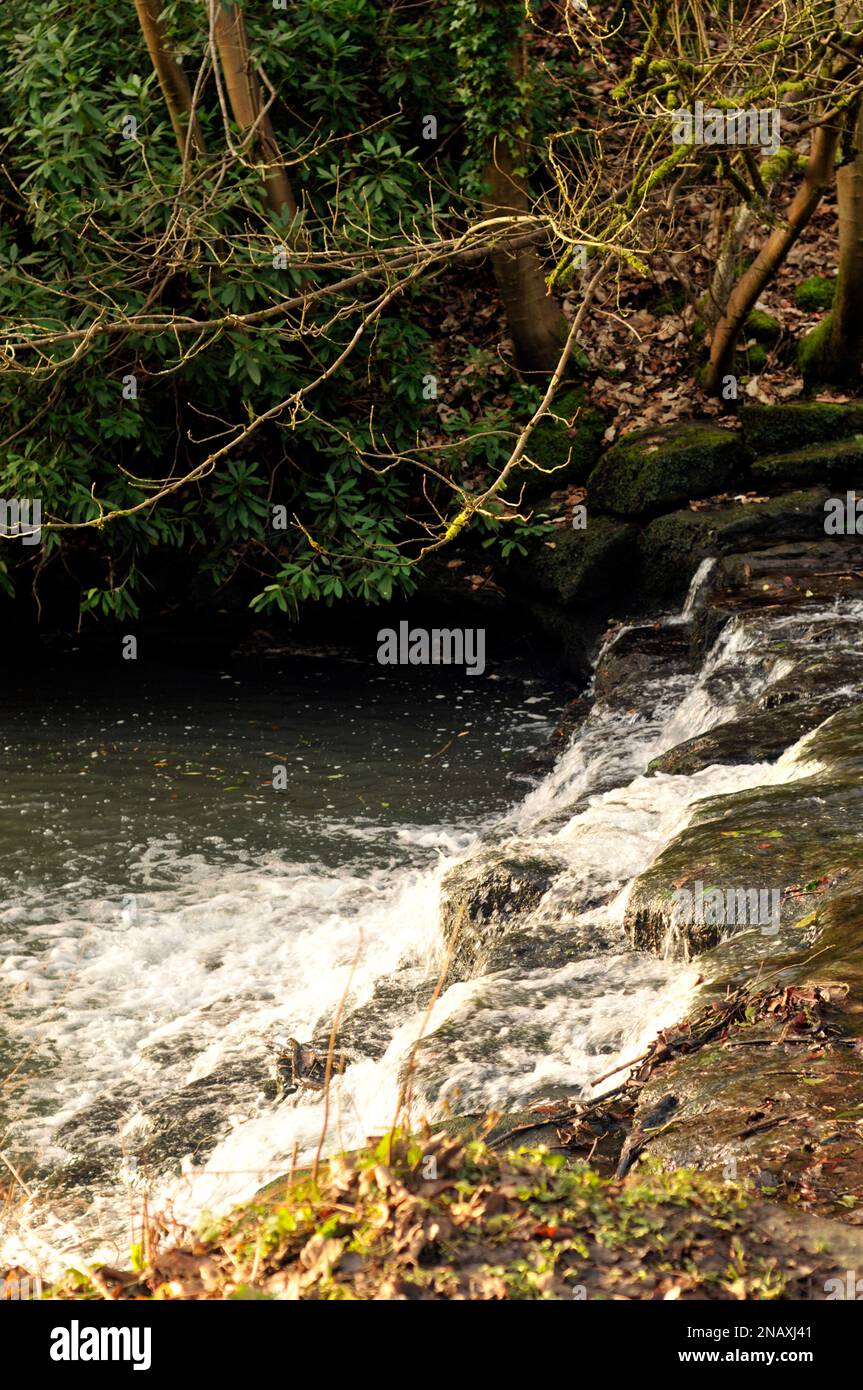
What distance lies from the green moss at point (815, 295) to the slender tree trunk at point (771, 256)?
3.29 ft

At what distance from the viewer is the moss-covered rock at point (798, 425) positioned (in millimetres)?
10969

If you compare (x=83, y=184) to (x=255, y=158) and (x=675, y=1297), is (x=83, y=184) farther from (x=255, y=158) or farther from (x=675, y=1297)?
(x=675, y=1297)

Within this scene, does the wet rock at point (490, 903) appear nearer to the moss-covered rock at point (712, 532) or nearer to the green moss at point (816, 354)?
the moss-covered rock at point (712, 532)

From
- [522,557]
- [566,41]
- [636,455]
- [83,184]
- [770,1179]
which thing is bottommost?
[770,1179]

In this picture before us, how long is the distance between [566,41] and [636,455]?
17.2 feet

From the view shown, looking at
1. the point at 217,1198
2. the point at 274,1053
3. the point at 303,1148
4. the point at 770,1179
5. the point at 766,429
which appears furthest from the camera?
the point at 766,429

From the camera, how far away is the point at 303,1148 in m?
4.98

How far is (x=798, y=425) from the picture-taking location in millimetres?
10992

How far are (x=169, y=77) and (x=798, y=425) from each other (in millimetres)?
5877

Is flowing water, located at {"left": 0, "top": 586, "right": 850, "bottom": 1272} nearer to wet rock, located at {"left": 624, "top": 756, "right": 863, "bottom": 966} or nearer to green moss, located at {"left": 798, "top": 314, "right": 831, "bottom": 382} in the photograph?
wet rock, located at {"left": 624, "top": 756, "right": 863, "bottom": 966}

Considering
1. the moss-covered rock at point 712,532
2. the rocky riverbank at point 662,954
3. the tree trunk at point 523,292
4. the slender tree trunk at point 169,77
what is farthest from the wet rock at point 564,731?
the slender tree trunk at point 169,77

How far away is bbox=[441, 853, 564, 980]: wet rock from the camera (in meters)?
6.40

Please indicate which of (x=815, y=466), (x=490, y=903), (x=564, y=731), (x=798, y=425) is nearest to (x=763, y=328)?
(x=798, y=425)

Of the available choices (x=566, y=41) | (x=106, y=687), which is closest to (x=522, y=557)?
(x=106, y=687)
